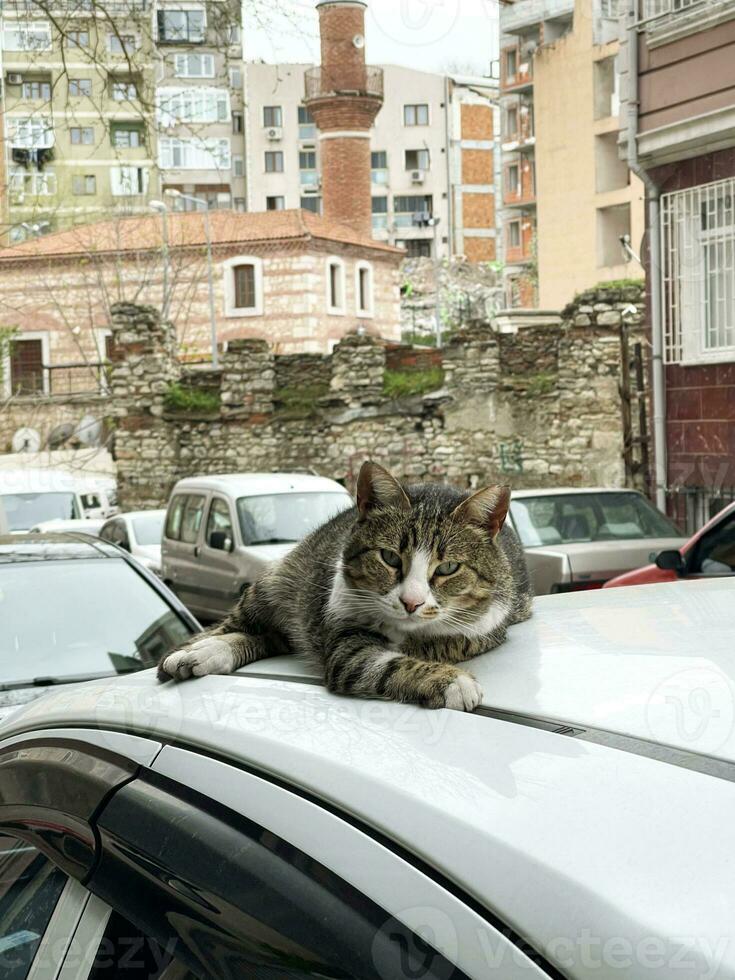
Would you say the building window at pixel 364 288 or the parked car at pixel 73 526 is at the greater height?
the building window at pixel 364 288

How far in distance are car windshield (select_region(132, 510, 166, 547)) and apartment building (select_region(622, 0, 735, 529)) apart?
8.03 m

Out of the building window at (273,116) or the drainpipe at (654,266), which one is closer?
the drainpipe at (654,266)

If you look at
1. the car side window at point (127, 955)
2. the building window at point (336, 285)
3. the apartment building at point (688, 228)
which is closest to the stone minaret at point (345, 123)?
the building window at point (336, 285)

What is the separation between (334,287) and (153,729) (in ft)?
173

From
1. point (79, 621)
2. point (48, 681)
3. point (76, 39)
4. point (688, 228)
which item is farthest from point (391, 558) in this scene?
point (688, 228)

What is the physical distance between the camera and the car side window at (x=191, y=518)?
15.7 meters

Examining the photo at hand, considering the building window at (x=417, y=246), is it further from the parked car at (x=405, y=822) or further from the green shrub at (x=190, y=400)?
the parked car at (x=405, y=822)

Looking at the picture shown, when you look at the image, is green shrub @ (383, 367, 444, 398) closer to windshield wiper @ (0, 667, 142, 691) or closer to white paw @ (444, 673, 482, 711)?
windshield wiper @ (0, 667, 142, 691)

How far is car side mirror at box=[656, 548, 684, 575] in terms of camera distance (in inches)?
275

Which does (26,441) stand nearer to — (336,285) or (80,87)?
(336,285)

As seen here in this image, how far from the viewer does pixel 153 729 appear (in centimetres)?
185

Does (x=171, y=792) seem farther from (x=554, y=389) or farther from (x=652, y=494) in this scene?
(x=554, y=389)

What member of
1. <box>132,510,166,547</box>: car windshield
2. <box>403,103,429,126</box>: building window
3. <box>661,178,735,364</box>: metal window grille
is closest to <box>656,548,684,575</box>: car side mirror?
<box>661,178,735,364</box>: metal window grille

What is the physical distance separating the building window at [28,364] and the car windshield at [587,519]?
136ft
